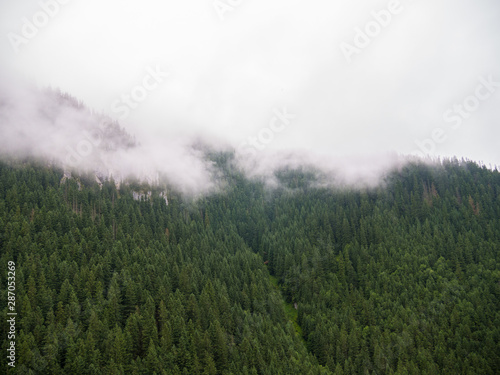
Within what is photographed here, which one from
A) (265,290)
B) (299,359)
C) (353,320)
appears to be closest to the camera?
(299,359)

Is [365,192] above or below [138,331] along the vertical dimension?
above

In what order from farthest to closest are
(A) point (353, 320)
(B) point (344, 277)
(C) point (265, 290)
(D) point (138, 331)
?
(B) point (344, 277) < (C) point (265, 290) < (A) point (353, 320) < (D) point (138, 331)

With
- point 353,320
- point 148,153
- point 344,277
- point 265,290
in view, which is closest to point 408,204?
point 344,277

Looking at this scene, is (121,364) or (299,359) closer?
(121,364)

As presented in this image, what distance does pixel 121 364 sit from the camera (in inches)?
2355

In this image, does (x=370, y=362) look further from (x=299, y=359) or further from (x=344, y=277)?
(x=344, y=277)

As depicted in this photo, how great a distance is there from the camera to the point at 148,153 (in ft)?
649

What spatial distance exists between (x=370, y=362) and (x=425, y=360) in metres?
12.6

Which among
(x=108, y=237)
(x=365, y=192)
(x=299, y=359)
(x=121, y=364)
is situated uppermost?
(x=365, y=192)

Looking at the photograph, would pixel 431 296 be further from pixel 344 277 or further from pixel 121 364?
pixel 121 364

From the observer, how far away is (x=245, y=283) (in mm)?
99188

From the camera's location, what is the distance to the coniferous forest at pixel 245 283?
2606 inches

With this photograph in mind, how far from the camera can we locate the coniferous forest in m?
66.2

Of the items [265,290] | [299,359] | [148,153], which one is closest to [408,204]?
[265,290]
